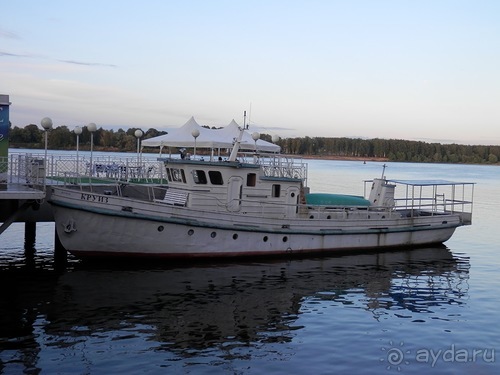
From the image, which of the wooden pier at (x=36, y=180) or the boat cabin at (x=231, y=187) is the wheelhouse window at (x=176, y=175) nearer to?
the boat cabin at (x=231, y=187)

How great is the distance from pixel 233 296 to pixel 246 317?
2.30 meters

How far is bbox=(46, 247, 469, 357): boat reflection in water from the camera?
15180 millimetres

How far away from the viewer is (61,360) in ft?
41.9

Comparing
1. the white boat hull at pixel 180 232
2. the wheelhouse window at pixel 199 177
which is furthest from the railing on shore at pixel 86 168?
the wheelhouse window at pixel 199 177

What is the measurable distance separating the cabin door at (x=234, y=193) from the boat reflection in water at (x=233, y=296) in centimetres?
254

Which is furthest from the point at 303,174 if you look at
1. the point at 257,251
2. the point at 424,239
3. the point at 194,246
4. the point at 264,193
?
the point at 424,239

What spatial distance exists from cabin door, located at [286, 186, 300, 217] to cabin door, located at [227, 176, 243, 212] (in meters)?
2.46

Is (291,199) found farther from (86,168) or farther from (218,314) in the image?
(86,168)

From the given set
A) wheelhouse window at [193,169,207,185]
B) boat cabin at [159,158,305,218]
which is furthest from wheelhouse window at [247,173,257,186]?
wheelhouse window at [193,169,207,185]

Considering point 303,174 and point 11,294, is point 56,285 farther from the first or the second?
point 303,174

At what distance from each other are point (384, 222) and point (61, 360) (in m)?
19.2

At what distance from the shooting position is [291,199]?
26.1 m

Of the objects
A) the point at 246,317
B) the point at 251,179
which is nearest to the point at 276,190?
the point at 251,179

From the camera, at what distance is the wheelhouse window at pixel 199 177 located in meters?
24.1
